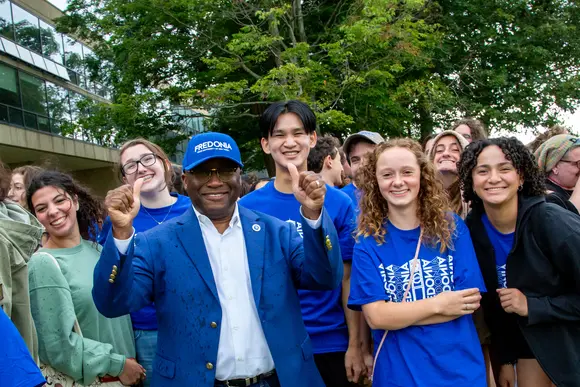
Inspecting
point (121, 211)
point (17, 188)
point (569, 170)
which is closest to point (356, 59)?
point (569, 170)

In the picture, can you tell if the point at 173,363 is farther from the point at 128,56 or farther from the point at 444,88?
the point at 128,56

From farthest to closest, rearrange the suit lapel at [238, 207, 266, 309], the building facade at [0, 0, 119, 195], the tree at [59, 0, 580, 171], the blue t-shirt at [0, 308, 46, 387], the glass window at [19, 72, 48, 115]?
the glass window at [19, 72, 48, 115] < the building facade at [0, 0, 119, 195] < the tree at [59, 0, 580, 171] < the suit lapel at [238, 207, 266, 309] < the blue t-shirt at [0, 308, 46, 387]

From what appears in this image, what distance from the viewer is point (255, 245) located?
278 centimetres

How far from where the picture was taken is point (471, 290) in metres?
2.88

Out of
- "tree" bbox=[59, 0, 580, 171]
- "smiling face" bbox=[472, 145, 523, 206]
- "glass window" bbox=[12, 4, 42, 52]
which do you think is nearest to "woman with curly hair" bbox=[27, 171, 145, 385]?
"smiling face" bbox=[472, 145, 523, 206]

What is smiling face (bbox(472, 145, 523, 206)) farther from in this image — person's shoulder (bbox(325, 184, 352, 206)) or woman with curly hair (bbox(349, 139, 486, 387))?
person's shoulder (bbox(325, 184, 352, 206))

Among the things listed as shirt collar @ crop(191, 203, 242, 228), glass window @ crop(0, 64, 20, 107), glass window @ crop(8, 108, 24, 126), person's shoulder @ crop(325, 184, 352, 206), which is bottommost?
shirt collar @ crop(191, 203, 242, 228)

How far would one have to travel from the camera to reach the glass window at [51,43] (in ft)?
71.8

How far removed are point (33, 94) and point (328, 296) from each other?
20553mm

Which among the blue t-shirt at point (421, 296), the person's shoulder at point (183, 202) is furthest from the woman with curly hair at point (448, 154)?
the person's shoulder at point (183, 202)

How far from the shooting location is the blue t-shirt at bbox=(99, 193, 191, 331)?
143 inches

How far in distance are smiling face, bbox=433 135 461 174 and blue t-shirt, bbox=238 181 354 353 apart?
124 centimetres

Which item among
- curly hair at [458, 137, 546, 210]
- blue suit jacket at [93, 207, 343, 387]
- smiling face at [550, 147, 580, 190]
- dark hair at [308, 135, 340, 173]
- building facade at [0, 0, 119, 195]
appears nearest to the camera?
blue suit jacket at [93, 207, 343, 387]

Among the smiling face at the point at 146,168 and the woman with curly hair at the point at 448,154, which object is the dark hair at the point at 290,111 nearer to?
the smiling face at the point at 146,168
